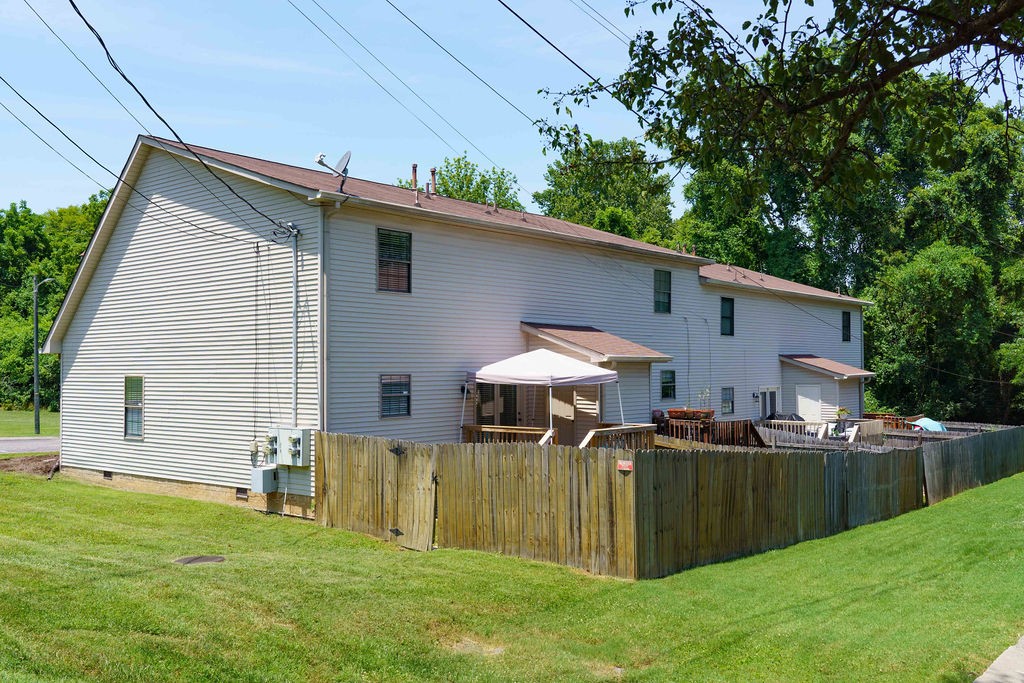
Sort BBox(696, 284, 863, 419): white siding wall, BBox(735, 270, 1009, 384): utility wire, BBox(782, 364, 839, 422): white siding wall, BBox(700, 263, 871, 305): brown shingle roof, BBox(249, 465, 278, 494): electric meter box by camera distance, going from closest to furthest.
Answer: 1. BBox(249, 465, 278, 494): electric meter box
2. BBox(696, 284, 863, 419): white siding wall
3. BBox(700, 263, 871, 305): brown shingle roof
4. BBox(735, 270, 1009, 384): utility wire
5. BBox(782, 364, 839, 422): white siding wall

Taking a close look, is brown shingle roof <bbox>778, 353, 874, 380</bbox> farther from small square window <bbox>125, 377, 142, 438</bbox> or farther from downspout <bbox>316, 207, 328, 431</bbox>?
small square window <bbox>125, 377, 142, 438</bbox>

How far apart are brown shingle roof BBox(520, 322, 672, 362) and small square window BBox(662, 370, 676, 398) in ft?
14.0

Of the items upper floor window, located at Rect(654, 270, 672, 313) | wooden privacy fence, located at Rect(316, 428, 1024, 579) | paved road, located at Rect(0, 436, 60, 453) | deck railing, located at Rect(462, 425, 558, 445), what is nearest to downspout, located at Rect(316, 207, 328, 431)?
wooden privacy fence, located at Rect(316, 428, 1024, 579)

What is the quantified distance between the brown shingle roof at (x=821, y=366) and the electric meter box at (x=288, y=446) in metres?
22.3

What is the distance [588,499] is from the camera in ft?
38.5

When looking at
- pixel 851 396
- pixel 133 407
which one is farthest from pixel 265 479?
pixel 851 396

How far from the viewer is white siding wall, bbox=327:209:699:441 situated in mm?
16484

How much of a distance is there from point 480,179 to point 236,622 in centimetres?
5820

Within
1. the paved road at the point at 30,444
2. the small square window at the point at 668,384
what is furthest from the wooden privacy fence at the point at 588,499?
the paved road at the point at 30,444

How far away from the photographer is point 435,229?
18406 millimetres

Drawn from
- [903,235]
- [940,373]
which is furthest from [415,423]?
[903,235]

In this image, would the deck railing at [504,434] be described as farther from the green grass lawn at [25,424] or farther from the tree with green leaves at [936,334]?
the tree with green leaves at [936,334]

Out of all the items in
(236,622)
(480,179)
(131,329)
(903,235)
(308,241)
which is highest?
(480,179)

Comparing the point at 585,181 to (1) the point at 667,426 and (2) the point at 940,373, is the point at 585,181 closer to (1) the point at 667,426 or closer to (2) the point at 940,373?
(1) the point at 667,426
